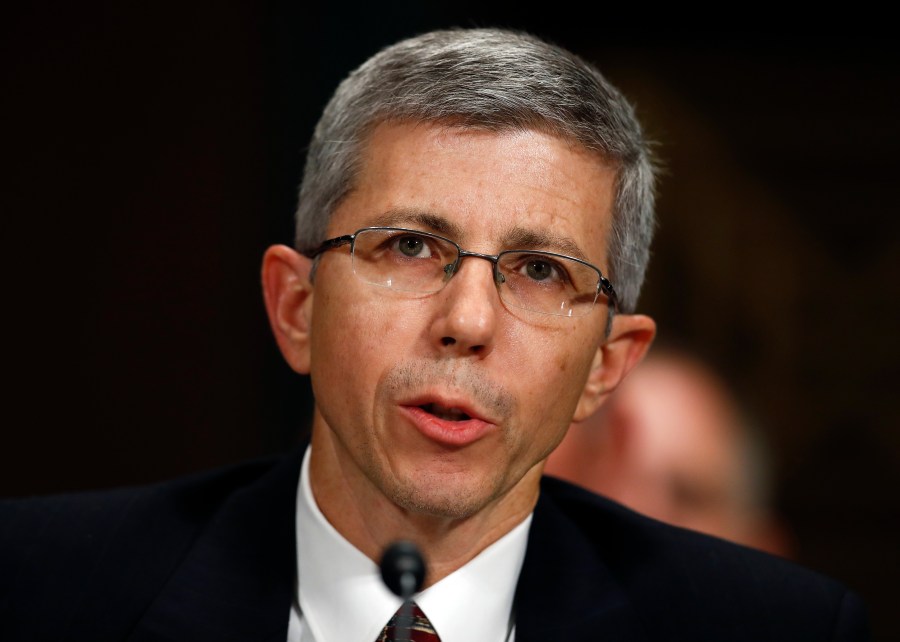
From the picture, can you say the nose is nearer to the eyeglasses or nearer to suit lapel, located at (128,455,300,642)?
the eyeglasses

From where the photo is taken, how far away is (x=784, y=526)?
4.19m

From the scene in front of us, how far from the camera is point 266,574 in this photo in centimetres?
204

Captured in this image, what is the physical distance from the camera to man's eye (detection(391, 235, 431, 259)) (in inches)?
74.9

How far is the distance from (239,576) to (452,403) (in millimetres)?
534

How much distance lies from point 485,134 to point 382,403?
47cm

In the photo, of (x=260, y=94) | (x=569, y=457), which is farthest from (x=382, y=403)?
(x=260, y=94)

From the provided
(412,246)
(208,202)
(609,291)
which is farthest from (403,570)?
(208,202)

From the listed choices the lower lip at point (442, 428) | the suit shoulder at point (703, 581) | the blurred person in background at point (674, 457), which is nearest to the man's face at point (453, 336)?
the lower lip at point (442, 428)

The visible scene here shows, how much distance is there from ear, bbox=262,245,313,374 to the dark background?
1884 mm

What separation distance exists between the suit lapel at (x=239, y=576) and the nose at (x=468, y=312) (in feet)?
1.76

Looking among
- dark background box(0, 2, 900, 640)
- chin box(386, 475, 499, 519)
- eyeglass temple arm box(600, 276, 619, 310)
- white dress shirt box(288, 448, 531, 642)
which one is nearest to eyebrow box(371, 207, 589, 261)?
eyeglass temple arm box(600, 276, 619, 310)

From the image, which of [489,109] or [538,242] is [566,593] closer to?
[538,242]

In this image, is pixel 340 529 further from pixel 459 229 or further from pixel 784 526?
pixel 784 526

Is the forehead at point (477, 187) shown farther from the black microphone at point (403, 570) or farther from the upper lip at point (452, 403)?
the black microphone at point (403, 570)
